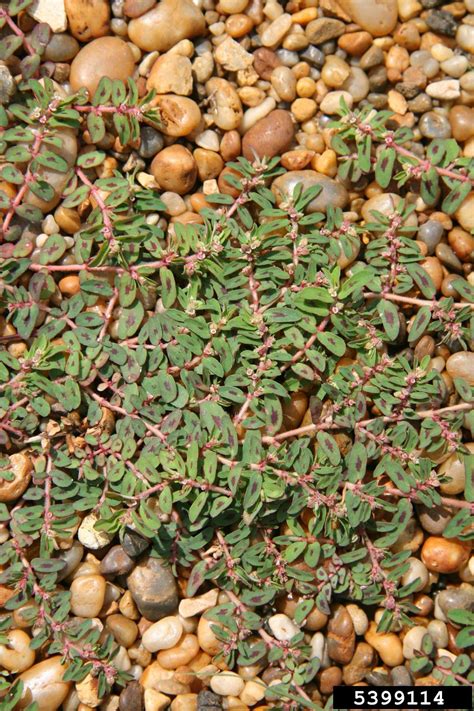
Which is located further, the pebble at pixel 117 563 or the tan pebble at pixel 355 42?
the tan pebble at pixel 355 42

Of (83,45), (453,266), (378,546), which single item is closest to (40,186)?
(83,45)

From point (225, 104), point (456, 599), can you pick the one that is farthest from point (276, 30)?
point (456, 599)

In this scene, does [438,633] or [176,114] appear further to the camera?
[176,114]

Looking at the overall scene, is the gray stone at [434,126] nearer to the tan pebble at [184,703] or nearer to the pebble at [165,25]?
the pebble at [165,25]

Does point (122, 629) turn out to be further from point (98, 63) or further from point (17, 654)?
point (98, 63)

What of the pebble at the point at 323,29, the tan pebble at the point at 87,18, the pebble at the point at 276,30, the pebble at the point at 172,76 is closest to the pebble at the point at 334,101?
the pebble at the point at 323,29

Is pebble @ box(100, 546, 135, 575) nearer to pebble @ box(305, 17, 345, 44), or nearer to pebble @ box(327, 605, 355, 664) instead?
pebble @ box(327, 605, 355, 664)
